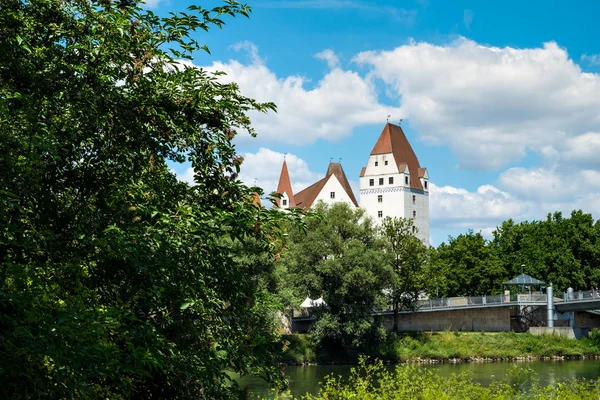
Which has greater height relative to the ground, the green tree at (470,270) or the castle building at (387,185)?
the castle building at (387,185)

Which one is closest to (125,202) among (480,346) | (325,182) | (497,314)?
(480,346)

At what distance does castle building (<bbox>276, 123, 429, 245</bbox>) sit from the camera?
87.4 m

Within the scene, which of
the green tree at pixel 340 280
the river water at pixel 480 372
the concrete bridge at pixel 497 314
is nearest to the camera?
the river water at pixel 480 372

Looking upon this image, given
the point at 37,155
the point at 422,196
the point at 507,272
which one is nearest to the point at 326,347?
the point at 507,272

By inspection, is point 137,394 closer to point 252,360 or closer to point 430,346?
point 252,360

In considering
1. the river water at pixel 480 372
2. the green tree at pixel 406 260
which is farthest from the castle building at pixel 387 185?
the river water at pixel 480 372

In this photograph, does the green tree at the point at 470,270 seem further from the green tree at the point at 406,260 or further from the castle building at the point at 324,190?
the castle building at the point at 324,190

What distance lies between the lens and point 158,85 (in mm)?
7680

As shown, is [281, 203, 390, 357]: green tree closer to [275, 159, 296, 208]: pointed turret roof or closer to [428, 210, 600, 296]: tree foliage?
[428, 210, 600, 296]: tree foliage

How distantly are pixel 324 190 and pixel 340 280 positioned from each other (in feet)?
142

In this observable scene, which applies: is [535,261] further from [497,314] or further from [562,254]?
[497,314]

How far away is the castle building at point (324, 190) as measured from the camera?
284ft

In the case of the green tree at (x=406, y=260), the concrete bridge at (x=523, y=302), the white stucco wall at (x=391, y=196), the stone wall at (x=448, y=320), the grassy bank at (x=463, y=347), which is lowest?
the grassy bank at (x=463, y=347)

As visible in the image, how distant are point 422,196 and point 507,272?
90.9ft
